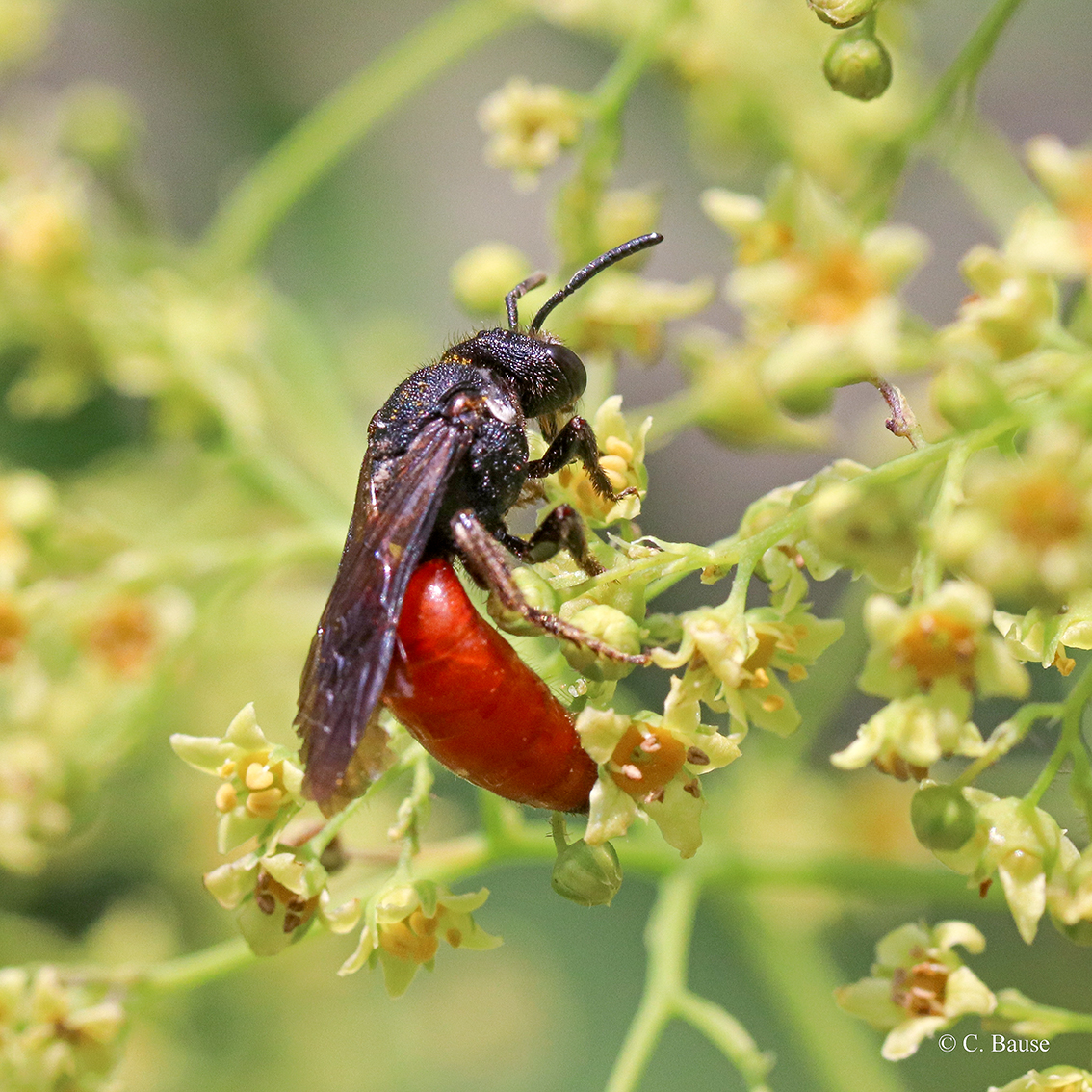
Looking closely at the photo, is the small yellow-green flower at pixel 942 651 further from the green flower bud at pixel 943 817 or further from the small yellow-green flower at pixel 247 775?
the small yellow-green flower at pixel 247 775

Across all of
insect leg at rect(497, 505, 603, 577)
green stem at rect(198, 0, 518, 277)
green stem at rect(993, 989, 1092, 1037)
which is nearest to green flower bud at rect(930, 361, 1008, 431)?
insect leg at rect(497, 505, 603, 577)

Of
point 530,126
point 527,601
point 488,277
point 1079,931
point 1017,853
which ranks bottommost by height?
point 1079,931

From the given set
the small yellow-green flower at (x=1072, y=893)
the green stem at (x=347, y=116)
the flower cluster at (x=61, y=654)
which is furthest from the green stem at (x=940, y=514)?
the green stem at (x=347, y=116)

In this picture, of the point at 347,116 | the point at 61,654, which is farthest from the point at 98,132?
the point at 61,654

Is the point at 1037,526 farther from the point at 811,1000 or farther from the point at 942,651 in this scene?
the point at 811,1000

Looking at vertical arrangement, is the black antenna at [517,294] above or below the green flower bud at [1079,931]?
above

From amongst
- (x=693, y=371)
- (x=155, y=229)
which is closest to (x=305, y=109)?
(x=155, y=229)
